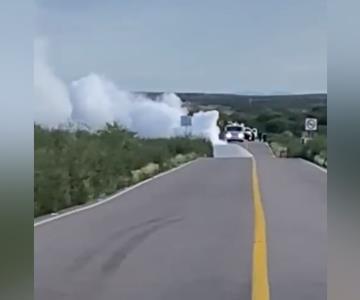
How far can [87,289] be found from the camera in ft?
5.59

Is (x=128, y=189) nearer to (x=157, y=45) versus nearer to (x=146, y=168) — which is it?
(x=146, y=168)

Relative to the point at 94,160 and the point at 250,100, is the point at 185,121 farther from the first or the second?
the point at 94,160

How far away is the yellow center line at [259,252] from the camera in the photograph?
1.68 meters

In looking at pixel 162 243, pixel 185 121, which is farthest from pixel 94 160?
pixel 185 121

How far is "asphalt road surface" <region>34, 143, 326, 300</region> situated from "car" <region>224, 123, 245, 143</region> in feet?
0.13

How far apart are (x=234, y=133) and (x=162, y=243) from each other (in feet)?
1.47

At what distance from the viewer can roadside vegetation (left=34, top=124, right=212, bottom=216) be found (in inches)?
64.3

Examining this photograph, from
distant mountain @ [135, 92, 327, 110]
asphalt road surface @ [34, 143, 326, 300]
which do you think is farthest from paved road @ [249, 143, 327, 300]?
distant mountain @ [135, 92, 327, 110]

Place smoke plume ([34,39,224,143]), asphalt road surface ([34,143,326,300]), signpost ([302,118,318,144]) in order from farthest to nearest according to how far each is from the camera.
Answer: asphalt road surface ([34,143,326,300])
smoke plume ([34,39,224,143])
signpost ([302,118,318,144])

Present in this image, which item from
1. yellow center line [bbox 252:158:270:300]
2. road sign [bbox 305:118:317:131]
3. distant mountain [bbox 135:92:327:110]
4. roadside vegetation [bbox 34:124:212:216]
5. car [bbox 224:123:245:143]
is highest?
distant mountain [bbox 135:92:327:110]

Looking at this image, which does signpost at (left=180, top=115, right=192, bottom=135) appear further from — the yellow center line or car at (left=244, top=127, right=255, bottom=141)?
the yellow center line

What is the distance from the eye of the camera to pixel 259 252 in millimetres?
1833

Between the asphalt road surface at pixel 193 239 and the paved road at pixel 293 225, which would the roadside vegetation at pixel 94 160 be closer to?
the asphalt road surface at pixel 193 239

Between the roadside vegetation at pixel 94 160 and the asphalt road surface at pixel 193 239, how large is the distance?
0.18 ft
